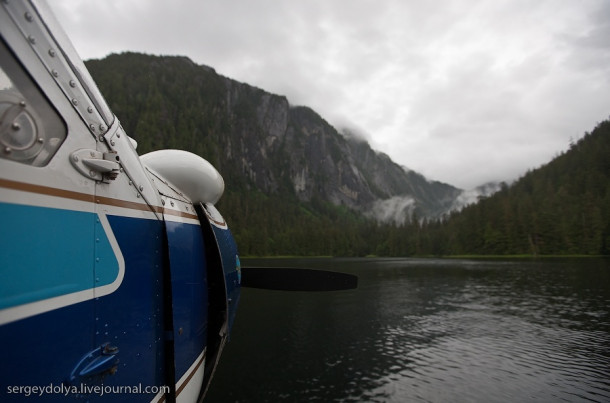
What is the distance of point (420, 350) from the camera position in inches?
766

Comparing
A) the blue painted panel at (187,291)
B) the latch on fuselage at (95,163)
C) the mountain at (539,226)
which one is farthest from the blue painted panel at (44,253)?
the mountain at (539,226)

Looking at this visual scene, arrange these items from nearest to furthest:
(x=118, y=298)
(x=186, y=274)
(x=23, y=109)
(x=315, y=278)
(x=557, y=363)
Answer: (x=23, y=109), (x=118, y=298), (x=186, y=274), (x=315, y=278), (x=557, y=363)

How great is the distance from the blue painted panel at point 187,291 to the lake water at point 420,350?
11000 millimetres

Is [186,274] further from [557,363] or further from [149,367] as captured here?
[557,363]

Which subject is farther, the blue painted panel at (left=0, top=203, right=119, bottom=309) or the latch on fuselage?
the latch on fuselage

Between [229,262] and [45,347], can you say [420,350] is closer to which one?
[229,262]

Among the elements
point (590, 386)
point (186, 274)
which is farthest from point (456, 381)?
point (186, 274)

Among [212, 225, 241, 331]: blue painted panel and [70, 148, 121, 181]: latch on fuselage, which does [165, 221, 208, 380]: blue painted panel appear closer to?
[212, 225, 241, 331]: blue painted panel

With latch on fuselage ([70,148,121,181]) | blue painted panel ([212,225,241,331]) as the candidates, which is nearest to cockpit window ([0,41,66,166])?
latch on fuselage ([70,148,121,181])

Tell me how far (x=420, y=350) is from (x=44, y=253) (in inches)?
840

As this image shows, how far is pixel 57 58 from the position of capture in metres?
2.22

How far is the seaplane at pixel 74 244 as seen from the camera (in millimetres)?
1870

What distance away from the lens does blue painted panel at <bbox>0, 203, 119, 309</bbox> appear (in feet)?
5.91

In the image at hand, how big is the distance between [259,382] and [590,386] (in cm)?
1539
